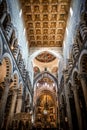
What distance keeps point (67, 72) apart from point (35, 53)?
25.8 ft

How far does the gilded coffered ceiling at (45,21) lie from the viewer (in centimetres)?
1914

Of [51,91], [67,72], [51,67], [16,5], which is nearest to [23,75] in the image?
[67,72]

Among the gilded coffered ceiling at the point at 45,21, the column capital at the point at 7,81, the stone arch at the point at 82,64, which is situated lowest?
the column capital at the point at 7,81

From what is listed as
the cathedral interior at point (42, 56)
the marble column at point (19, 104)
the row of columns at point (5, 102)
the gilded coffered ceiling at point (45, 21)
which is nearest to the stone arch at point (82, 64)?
the cathedral interior at point (42, 56)

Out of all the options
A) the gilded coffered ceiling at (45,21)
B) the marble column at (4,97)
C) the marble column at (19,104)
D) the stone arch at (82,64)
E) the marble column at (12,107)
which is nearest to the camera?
the marble column at (4,97)

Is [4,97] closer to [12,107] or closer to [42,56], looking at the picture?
[12,107]

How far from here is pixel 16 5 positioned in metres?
17.2

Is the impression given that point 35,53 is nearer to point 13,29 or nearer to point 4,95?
point 13,29

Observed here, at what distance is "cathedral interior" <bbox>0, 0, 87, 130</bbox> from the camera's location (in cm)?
1359

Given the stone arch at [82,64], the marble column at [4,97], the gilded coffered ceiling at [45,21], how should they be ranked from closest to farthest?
the marble column at [4,97], the stone arch at [82,64], the gilded coffered ceiling at [45,21]

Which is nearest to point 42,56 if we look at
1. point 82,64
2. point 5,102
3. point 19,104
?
point 19,104

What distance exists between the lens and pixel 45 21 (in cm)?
2161

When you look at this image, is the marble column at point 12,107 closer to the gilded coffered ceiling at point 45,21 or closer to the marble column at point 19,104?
the marble column at point 19,104

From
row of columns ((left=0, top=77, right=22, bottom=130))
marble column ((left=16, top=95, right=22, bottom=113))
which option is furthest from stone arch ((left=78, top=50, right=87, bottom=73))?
marble column ((left=16, top=95, right=22, bottom=113))
